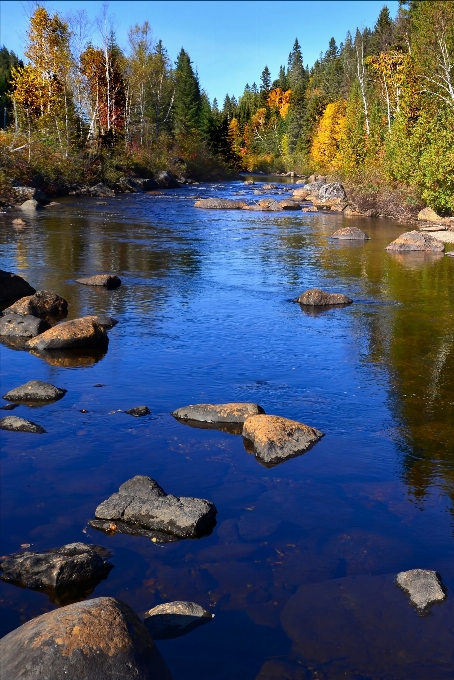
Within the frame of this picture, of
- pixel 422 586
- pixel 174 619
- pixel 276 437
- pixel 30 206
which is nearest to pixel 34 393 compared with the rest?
pixel 276 437

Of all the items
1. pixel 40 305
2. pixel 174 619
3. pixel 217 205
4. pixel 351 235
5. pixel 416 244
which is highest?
pixel 217 205

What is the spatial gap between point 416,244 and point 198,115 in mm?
67120

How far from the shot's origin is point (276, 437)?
8.73 metres

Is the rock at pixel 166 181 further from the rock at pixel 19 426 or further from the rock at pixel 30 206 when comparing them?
the rock at pixel 19 426

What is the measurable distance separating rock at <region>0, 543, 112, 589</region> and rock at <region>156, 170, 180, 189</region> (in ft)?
176

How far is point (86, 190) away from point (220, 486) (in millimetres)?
43258

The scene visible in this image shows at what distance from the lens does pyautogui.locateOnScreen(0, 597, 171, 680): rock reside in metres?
4.10

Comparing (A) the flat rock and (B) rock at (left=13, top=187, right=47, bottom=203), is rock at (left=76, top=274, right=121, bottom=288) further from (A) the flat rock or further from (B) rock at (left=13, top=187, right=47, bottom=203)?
(B) rock at (left=13, top=187, right=47, bottom=203)

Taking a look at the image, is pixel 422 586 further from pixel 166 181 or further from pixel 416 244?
pixel 166 181

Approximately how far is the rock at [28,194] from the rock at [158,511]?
3532 cm

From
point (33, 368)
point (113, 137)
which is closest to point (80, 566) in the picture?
point (33, 368)

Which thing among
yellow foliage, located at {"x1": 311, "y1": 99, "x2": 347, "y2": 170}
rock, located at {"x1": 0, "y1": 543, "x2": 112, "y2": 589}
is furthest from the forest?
rock, located at {"x1": 0, "y1": 543, "x2": 112, "y2": 589}

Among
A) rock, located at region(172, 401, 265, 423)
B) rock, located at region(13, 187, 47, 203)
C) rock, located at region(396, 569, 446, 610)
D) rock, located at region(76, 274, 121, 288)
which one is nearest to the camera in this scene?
rock, located at region(396, 569, 446, 610)

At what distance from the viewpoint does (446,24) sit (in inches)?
1391
